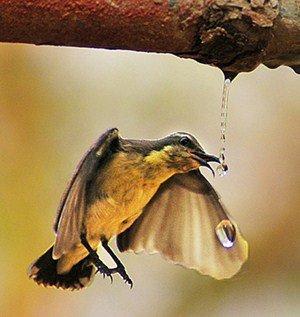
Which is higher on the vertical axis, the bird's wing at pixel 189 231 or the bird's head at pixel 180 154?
the bird's head at pixel 180 154

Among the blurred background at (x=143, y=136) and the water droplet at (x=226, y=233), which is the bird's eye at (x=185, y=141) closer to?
the water droplet at (x=226, y=233)

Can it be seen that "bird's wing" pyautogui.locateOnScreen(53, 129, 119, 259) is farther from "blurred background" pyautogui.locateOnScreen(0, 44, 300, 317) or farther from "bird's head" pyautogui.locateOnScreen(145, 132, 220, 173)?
"blurred background" pyautogui.locateOnScreen(0, 44, 300, 317)

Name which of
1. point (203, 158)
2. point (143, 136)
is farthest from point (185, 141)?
point (143, 136)

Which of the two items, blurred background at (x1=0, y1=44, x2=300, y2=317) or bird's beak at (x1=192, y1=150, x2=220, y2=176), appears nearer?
bird's beak at (x1=192, y1=150, x2=220, y2=176)

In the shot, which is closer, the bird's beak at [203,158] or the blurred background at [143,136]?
the bird's beak at [203,158]

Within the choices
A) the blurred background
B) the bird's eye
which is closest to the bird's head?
the bird's eye

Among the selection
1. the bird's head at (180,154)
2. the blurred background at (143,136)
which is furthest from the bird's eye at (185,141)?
the blurred background at (143,136)
